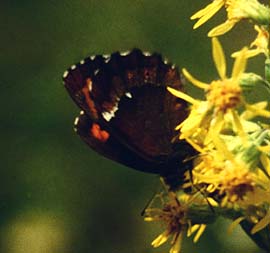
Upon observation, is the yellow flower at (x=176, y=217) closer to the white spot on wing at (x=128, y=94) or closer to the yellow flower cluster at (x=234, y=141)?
the yellow flower cluster at (x=234, y=141)

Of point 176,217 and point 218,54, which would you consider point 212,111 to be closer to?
point 218,54

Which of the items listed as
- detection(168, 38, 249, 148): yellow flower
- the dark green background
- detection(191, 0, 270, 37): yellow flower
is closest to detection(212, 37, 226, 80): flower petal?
detection(168, 38, 249, 148): yellow flower

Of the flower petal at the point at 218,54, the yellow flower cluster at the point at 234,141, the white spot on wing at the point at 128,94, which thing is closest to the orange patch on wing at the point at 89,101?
the white spot on wing at the point at 128,94

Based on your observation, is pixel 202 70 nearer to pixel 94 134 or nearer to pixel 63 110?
pixel 63 110

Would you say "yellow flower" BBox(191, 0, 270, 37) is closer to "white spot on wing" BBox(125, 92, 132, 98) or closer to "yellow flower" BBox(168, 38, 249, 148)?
"yellow flower" BBox(168, 38, 249, 148)

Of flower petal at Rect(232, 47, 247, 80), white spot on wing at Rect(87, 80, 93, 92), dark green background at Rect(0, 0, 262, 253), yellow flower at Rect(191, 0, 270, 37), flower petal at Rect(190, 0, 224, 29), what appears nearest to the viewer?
flower petal at Rect(232, 47, 247, 80)

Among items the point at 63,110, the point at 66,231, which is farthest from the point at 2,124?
the point at 66,231
